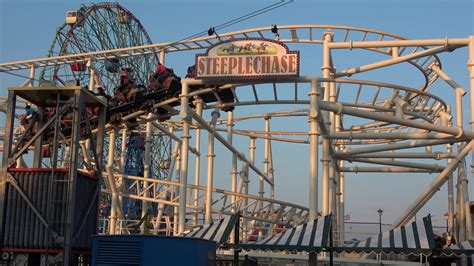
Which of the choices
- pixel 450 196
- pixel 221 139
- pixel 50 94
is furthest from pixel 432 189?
pixel 50 94

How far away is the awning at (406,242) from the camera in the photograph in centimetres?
1303

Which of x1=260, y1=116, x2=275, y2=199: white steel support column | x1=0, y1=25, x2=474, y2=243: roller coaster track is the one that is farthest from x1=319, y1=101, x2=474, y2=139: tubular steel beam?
x1=260, y1=116, x2=275, y2=199: white steel support column

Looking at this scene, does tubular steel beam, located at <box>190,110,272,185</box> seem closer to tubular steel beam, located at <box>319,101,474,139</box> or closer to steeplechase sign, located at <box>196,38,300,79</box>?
steeplechase sign, located at <box>196,38,300,79</box>

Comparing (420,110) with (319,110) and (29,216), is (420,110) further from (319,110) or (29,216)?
(29,216)

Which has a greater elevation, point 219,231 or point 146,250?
point 219,231

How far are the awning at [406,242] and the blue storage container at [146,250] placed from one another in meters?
3.18

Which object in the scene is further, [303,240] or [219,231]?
[219,231]

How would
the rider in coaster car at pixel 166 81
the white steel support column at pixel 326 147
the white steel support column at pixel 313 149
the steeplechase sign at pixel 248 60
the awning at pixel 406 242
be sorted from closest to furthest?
the awning at pixel 406 242 < the white steel support column at pixel 313 149 < the steeplechase sign at pixel 248 60 < the white steel support column at pixel 326 147 < the rider in coaster car at pixel 166 81

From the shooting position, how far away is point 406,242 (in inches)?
524

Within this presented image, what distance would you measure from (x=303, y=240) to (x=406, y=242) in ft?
6.77

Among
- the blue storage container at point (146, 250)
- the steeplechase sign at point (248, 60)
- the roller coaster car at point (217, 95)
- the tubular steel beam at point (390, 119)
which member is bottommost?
the blue storage container at point (146, 250)

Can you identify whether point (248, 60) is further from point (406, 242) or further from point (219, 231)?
point (406, 242)

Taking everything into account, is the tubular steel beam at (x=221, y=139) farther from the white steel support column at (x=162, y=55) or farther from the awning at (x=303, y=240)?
the awning at (x=303, y=240)

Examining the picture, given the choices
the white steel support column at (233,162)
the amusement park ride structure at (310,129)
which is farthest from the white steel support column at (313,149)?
the white steel support column at (233,162)
